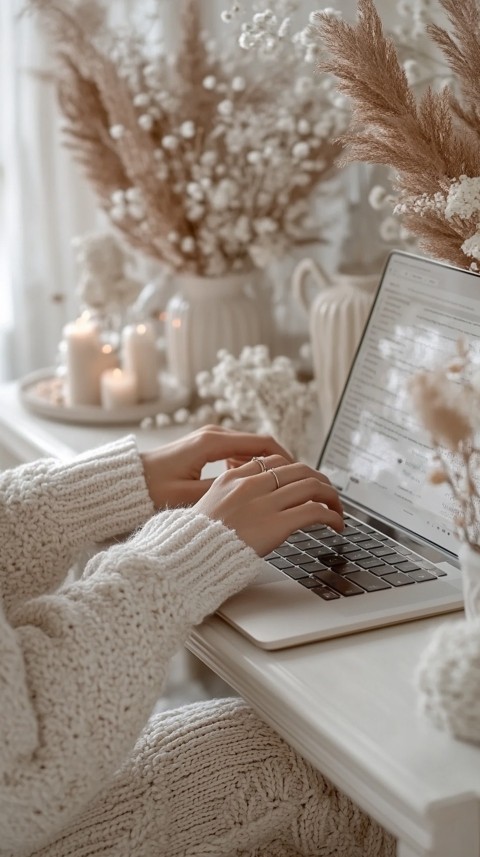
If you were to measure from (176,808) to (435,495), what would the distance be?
1.29 ft

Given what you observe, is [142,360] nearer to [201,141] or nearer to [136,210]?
[136,210]

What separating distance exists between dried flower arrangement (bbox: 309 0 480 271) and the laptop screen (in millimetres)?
126

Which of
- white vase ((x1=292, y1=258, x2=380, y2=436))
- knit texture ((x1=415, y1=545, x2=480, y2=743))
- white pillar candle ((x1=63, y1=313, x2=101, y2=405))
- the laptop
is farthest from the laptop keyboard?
white pillar candle ((x1=63, y1=313, x2=101, y2=405))

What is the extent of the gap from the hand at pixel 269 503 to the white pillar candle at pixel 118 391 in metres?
0.62

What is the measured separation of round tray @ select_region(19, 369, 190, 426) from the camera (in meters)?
1.60

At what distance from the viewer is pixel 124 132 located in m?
1.56

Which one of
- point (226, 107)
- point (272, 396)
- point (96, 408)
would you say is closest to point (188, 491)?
point (272, 396)

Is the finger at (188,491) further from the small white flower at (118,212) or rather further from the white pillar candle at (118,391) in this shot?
the small white flower at (118,212)

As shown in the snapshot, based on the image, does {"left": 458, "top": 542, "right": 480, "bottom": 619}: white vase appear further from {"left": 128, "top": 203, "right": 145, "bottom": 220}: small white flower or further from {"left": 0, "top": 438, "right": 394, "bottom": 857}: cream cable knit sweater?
{"left": 128, "top": 203, "right": 145, "bottom": 220}: small white flower

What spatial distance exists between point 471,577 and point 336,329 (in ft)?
2.20

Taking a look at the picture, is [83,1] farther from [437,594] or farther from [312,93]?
[437,594]

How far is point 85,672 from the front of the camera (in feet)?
2.60

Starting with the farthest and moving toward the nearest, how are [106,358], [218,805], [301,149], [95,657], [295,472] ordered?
[106,358] → [301,149] → [295,472] → [218,805] → [95,657]

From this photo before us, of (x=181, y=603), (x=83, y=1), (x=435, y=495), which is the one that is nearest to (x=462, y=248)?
(x=435, y=495)
